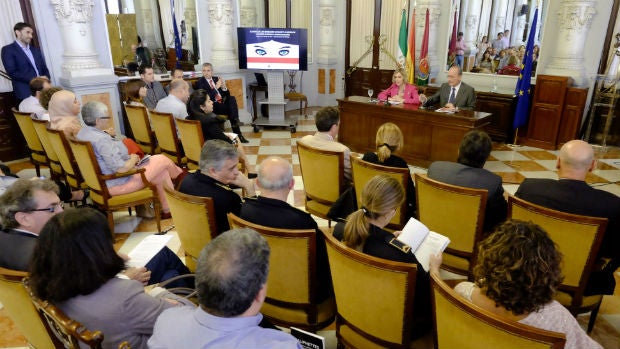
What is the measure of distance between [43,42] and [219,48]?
2821 millimetres

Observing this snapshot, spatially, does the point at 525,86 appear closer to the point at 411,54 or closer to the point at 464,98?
the point at 464,98

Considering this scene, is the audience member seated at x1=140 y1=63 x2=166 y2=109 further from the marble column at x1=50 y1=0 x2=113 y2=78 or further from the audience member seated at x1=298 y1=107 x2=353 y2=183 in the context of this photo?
the audience member seated at x1=298 y1=107 x2=353 y2=183

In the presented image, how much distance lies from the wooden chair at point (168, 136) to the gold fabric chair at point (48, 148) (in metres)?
0.99

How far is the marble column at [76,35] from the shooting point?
5.64 meters

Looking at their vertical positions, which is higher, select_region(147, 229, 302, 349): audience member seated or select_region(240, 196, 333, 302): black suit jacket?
select_region(147, 229, 302, 349): audience member seated

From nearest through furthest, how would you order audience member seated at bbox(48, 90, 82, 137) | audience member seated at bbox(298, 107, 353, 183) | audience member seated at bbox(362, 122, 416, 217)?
1. audience member seated at bbox(362, 122, 416, 217)
2. audience member seated at bbox(298, 107, 353, 183)
3. audience member seated at bbox(48, 90, 82, 137)

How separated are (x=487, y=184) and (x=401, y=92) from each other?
356cm

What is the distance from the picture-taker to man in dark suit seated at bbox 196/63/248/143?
22.2 feet

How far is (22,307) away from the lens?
1.50 metres

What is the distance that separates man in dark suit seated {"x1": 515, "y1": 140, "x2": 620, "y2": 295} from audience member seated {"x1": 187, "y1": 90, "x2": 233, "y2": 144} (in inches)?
119

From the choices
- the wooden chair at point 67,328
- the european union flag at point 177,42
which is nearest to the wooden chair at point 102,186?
the wooden chair at point 67,328

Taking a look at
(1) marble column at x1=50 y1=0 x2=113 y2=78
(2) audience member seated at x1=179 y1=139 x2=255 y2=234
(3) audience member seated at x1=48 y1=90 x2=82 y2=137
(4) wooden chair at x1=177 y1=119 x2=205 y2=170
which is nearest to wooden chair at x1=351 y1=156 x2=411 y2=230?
(2) audience member seated at x1=179 y1=139 x2=255 y2=234

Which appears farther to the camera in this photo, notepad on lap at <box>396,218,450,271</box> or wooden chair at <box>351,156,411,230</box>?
wooden chair at <box>351,156,411,230</box>

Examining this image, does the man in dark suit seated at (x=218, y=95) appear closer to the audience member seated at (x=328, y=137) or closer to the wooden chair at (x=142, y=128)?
the wooden chair at (x=142, y=128)
